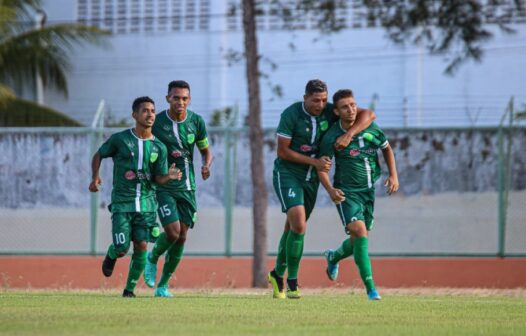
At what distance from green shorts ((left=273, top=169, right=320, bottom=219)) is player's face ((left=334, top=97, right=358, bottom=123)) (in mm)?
746

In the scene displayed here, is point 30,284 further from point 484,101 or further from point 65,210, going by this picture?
point 484,101

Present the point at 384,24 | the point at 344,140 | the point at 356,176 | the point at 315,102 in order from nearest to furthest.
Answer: the point at 344,140
the point at 315,102
the point at 356,176
the point at 384,24

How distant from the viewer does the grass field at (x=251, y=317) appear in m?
8.48

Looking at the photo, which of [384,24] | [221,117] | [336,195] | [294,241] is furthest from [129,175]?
[221,117]

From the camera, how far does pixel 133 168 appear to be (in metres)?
11.8

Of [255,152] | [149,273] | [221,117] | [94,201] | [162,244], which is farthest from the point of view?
[221,117]

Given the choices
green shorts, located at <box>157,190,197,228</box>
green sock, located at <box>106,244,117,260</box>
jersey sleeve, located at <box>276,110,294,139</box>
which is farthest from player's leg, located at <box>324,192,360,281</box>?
green sock, located at <box>106,244,117,260</box>

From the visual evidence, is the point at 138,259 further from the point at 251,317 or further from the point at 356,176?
the point at 251,317

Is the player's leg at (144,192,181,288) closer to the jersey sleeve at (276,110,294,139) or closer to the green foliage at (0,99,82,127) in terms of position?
the jersey sleeve at (276,110,294,139)

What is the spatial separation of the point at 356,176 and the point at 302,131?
0.67 metres

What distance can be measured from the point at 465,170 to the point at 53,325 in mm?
11996

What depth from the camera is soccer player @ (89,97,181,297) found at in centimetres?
1171

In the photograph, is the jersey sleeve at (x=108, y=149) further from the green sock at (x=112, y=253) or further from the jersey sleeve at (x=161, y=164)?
the green sock at (x=112, y=253)

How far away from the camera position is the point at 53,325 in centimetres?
864
